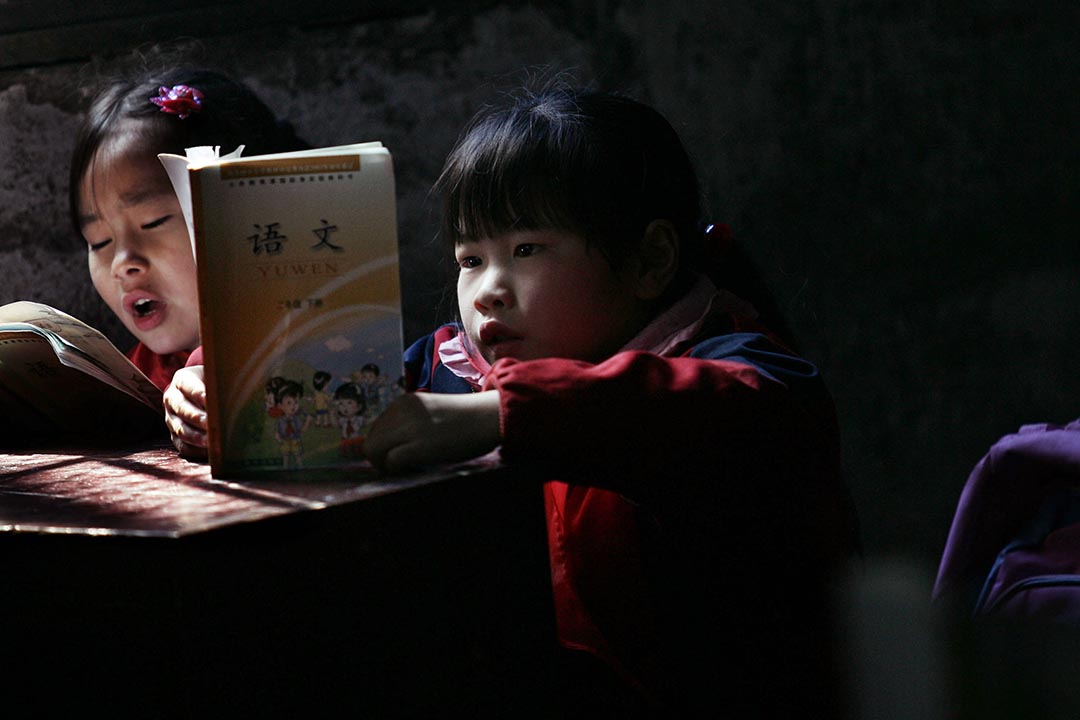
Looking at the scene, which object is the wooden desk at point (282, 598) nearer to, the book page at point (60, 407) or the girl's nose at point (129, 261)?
the book page at point (60, 407)

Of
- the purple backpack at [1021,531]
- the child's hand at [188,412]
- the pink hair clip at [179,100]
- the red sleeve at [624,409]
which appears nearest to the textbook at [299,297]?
the red sleeve at [624,409]

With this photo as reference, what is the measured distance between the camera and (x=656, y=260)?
142cm

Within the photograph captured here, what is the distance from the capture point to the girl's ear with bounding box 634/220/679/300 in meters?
1.41

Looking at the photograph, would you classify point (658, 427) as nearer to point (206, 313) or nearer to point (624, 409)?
point (624, 409)

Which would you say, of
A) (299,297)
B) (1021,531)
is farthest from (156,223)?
(1021,531)

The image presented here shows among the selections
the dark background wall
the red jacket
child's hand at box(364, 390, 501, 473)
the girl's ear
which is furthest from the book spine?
the dark background wall

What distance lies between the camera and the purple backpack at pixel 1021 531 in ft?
4.13

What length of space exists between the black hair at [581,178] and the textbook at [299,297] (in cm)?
41

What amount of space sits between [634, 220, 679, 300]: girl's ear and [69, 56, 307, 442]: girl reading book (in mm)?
745

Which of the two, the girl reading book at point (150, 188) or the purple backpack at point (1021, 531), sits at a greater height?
the girl reading book at point (150, 188)

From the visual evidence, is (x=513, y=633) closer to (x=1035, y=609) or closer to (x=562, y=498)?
(x=562, y=498)

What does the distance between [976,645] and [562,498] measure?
2.35 ft

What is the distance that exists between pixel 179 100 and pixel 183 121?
0.16 feet

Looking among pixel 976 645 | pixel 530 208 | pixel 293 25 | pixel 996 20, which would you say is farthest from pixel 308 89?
pixel 976 645
